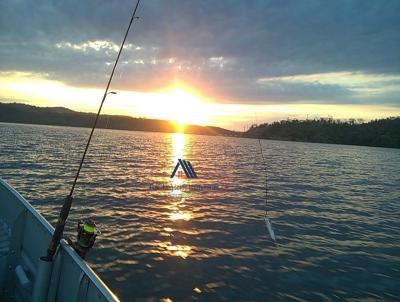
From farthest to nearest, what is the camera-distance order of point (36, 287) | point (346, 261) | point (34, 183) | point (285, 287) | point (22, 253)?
point (34, 183) < point (346, 261) < point (285, 287) < point (22, 253) < point (36, 287)

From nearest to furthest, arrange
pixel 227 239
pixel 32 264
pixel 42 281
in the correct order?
pixel 42 281
pixel 32 264
pixel 227 239

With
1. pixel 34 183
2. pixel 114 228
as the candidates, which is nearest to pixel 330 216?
pixel 114 228

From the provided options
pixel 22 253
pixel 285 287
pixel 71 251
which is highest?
pixel 71 251

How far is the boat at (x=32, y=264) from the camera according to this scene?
200 inches

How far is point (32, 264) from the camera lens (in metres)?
6.77

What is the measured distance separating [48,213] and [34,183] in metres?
8.43

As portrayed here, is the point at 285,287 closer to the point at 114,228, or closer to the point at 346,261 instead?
the point at 346,261

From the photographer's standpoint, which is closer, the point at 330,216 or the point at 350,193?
the point at 330,216

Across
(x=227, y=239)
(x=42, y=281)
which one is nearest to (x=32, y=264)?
(x=42, y=281)

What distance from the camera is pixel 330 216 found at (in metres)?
19.9

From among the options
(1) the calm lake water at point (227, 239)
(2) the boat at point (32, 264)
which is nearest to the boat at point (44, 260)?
(2) the boat at point (32, 264)

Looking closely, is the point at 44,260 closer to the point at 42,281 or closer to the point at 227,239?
the point at 42,281

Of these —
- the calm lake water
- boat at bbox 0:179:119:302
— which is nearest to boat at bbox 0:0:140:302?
boat at bbox 0:179:119:302

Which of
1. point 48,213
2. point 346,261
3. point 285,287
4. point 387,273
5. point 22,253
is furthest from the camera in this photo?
point 48,213
